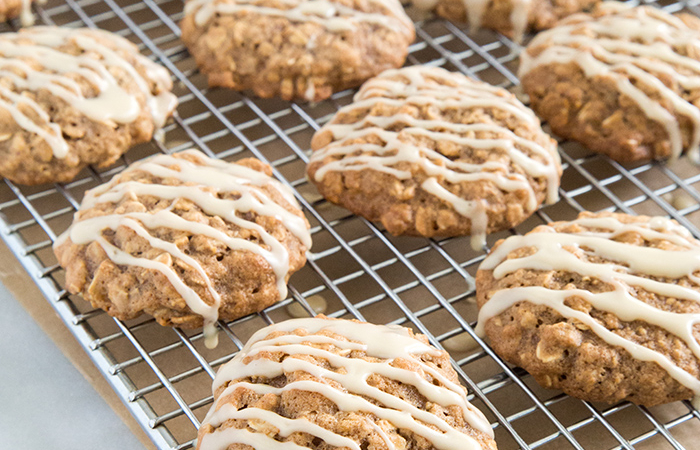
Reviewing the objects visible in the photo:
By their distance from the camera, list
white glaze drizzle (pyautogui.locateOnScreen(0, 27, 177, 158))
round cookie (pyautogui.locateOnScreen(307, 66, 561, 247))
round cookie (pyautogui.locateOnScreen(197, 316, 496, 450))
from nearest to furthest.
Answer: round cookie (pyautogui.locateOnScreen(197, 316, 496, 450)) < round cookie (pyautogui.locateOnScreen(307, 66, 561, 247)) < white glaze drizzle (pyautogui.locateOnScreen(0, 27, 177, 158))

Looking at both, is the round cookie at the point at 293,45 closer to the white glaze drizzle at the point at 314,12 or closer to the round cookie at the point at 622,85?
the white glaze drizzle at the point at 314,12

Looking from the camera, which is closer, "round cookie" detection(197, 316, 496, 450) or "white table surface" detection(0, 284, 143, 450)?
"round cookie" detection(197, 316, 496, 450)

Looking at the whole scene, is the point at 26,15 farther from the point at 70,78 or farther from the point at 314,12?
the point at 314,12

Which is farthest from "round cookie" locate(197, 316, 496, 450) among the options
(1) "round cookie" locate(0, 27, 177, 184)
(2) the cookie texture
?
(2) the cookie texture

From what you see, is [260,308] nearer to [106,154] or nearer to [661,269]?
[106,154]

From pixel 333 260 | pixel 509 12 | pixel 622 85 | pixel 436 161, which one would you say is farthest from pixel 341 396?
pixel 509 12

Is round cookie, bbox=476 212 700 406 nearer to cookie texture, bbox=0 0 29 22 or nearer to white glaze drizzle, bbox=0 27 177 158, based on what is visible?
white glaze drizzle, bbox=0 27 177 158

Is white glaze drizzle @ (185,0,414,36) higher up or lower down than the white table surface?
higher up

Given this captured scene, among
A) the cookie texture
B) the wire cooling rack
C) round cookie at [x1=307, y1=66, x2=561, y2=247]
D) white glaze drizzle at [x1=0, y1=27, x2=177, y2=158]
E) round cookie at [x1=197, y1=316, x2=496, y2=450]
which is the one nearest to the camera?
round cookie at [x1=197, y1=316, x2=496, y2=450]
